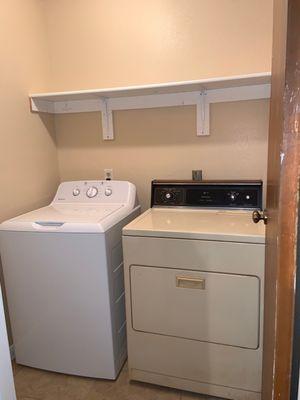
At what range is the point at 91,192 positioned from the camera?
2.12 metres

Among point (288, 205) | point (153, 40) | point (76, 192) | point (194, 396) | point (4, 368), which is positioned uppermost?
point (153, 40)

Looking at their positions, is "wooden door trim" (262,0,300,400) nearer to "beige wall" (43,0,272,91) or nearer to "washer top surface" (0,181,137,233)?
"washer top surface" (0,181,137,233)

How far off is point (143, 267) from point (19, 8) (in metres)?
1.82

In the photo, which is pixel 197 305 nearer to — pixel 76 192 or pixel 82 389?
pixel 82 389

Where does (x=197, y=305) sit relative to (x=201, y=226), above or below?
below

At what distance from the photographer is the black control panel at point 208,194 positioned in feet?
6.12

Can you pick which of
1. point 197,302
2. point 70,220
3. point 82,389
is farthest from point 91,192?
point 82,389

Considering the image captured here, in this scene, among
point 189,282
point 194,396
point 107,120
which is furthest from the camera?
point 107,120

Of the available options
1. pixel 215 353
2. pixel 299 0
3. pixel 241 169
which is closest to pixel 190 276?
pixel 215 353

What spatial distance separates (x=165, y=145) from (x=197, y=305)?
3.71 ft

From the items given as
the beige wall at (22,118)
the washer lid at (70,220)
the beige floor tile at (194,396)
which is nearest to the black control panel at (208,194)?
the washer lid at (70,220)

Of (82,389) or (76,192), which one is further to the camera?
(76,192)

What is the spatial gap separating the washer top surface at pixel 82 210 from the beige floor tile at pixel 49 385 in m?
0.91

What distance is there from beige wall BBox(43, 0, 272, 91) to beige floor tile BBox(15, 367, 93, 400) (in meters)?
1.95
